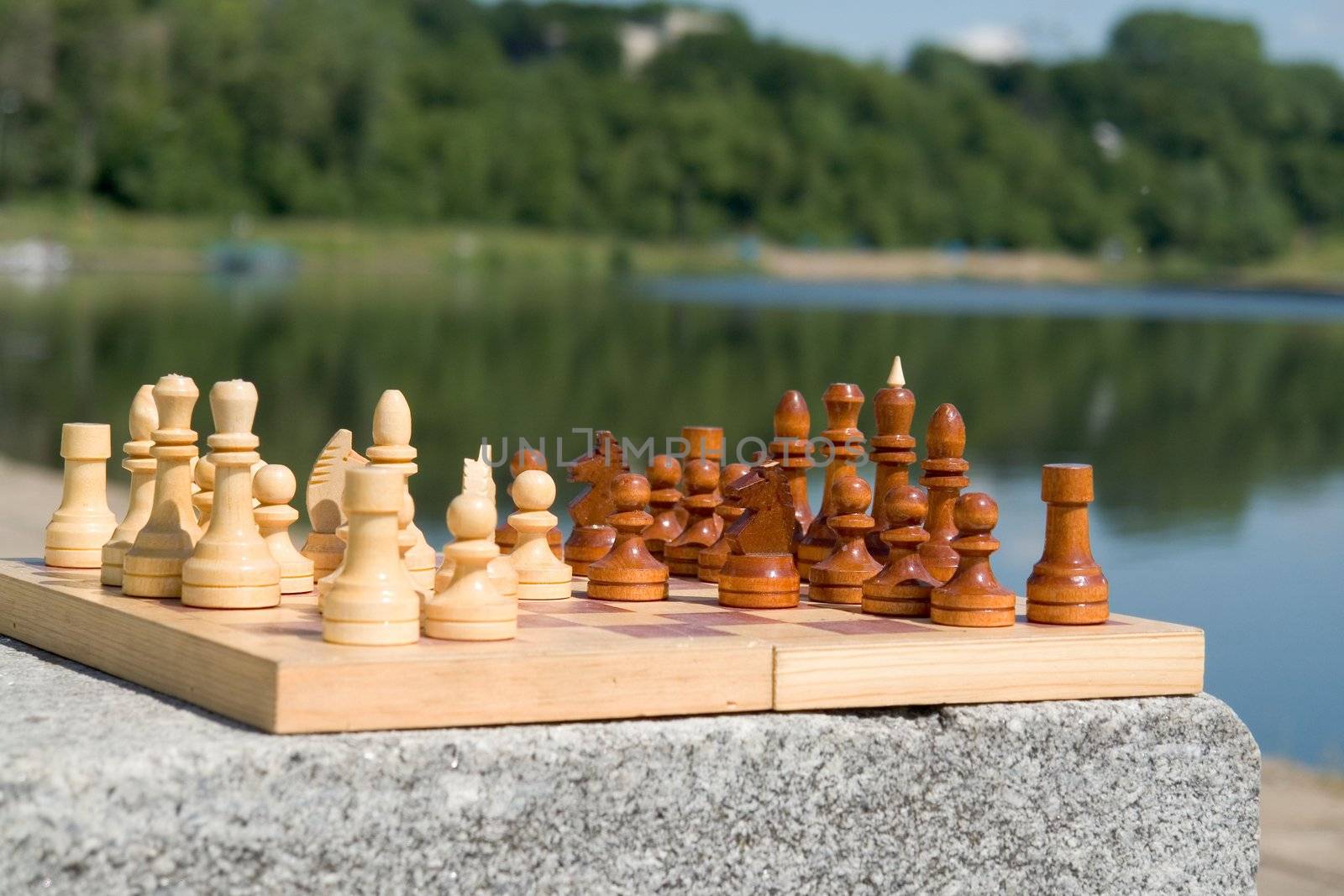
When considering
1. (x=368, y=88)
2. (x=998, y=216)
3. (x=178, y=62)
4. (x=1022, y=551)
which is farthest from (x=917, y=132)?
(x=1022, y=551)

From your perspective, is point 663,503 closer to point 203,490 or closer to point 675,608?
point 675,608

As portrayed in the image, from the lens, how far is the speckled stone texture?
179 cm

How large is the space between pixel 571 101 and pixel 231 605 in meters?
69.9

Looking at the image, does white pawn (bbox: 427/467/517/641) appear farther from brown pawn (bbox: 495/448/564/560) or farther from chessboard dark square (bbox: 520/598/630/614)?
brown pawn (bbox: 495/448/564/560)

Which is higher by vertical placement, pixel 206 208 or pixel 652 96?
pixel 652 96

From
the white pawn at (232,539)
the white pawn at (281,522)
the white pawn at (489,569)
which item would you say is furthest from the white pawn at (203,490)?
the white pawn at (489,569)

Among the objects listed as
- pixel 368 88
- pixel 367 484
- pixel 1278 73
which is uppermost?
pixel 368 88

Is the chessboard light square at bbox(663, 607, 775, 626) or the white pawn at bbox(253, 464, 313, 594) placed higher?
the white pawn at bbox(253, 464, 313, 594)

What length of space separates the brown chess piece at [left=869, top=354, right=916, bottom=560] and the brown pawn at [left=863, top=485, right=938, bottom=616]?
0.05 meters

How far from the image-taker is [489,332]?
27.5m

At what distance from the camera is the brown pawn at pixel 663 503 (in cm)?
286

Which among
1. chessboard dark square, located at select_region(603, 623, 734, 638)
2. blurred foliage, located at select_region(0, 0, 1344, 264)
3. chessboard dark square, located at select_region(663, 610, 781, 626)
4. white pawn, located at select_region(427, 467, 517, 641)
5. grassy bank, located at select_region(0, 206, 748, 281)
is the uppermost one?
blurred foliage, located at select_region(0, 0, 1344, 264)

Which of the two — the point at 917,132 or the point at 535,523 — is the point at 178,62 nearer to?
the point at 917,132

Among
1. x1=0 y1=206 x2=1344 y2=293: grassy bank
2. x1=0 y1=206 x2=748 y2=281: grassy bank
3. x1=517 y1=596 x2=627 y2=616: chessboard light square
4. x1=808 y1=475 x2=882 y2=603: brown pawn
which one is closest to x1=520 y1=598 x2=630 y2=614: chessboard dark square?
x1=517 y1=596 x2=627 y2=616: chessboard light square
